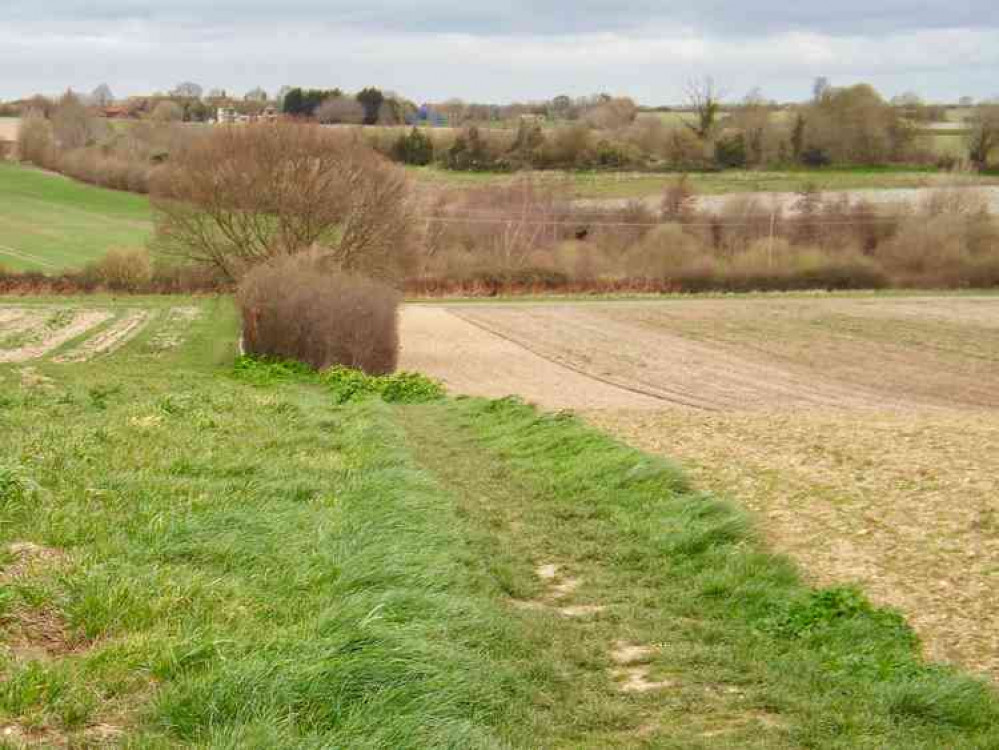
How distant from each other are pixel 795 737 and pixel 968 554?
3324 millimetres

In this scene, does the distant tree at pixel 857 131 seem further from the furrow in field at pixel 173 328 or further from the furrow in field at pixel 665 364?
the furrow in field at pixel 173 328

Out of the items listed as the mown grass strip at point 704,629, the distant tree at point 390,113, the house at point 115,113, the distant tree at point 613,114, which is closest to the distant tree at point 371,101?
the distant tree at point 390,113

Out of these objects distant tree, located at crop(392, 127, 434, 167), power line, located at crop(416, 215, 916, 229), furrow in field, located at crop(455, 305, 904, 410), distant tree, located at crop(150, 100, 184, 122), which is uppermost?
distant tree, located at crop(150, 100, 184, 122)

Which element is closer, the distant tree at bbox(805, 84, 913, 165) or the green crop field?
the green crop field

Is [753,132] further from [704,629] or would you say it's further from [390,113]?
[704,629]

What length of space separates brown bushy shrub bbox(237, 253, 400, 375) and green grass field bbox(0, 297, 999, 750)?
17.6 m

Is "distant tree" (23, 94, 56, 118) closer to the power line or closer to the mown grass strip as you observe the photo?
the power line

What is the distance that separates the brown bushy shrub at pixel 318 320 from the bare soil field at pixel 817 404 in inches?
90.7

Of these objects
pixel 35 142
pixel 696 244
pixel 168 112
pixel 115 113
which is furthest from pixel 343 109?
pixel 696 244

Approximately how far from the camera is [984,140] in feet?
327

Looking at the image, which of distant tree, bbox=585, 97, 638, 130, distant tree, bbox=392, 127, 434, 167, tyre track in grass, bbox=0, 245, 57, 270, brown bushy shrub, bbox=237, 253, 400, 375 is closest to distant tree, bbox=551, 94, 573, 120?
distant tree, bbox=585, 97, 638, 130

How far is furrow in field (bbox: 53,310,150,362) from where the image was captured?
35.2 metres

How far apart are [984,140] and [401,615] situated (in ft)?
337

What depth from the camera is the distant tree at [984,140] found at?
99.1 metres
